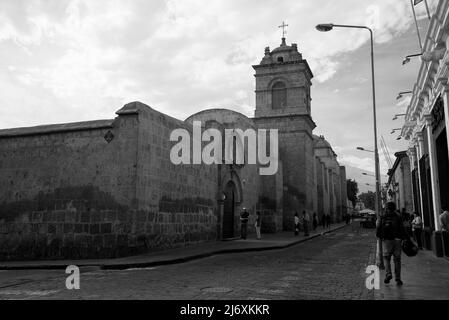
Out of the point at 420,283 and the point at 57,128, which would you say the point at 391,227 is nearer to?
the point at 420,283

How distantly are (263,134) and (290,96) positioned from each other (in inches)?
219

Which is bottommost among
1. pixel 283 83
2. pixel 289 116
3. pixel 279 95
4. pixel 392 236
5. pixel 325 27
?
pixel 392 236

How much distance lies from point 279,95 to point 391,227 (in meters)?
26.3

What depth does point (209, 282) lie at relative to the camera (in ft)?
25.8

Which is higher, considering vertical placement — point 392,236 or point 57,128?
point 57,128

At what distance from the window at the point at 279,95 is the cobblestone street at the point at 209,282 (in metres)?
22.8

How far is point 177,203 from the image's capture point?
14.9 meters

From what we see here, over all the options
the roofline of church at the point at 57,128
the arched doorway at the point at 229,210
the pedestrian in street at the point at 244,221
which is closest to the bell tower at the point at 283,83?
the arched doorway at the point at 229,210

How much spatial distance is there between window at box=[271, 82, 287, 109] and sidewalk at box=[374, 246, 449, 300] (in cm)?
2260

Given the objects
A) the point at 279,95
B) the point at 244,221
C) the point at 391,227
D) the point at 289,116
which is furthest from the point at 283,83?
the point at 391,227

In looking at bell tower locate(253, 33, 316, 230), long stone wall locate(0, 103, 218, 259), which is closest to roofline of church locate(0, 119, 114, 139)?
long stone wall locate(0, 103, 218, 259)

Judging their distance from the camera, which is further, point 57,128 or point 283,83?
point 283,83
